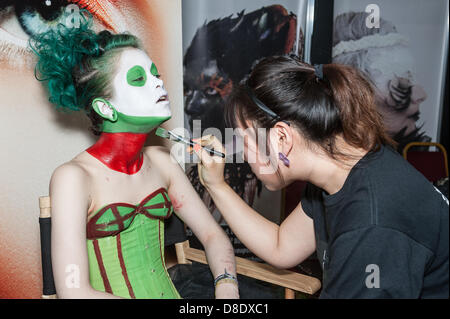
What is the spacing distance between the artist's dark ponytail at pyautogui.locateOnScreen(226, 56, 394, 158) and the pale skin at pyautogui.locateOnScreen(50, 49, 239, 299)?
0.93ft

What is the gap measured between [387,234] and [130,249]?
68 cm

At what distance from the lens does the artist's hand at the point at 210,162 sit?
1097 millimetres

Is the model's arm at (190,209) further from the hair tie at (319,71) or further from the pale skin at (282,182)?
the hair tie at (319,71)

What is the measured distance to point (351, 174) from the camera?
2.95ft

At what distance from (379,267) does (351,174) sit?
0.75 ft

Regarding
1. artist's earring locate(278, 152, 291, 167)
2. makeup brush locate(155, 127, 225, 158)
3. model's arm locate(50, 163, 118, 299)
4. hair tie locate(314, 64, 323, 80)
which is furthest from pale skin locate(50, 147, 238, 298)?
hair tie locate(314, 64, 323, 80)

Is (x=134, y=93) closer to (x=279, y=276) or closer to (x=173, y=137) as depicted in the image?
(x=173, y=137)

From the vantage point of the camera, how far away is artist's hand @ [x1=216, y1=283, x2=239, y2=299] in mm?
1081

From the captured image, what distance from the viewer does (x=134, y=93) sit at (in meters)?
0.98

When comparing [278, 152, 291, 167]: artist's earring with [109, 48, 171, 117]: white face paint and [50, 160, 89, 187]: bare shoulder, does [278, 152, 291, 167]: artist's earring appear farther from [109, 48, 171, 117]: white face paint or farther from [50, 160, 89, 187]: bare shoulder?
[50, 160, 89, 187]: bare shoulder

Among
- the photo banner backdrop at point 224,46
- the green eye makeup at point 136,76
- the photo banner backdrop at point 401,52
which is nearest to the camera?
the green eye makeup at point 136,76

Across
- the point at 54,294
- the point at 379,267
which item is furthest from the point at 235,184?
the point at 379,267

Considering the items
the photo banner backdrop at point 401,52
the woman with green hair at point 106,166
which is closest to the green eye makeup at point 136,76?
the woman with green hair at point 106,166
